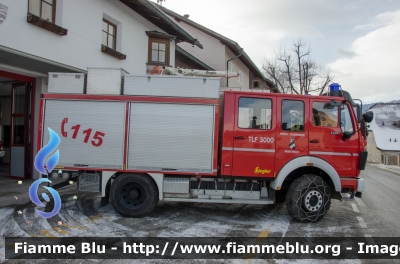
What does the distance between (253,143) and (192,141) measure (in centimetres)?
115

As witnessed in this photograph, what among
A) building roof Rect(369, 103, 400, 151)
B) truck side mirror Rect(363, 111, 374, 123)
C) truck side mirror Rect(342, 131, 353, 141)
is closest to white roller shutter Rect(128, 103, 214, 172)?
truck side mirror Rect(342, 131, 353, 141)

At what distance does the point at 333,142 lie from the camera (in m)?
5.89

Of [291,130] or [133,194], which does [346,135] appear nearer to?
[291,130]

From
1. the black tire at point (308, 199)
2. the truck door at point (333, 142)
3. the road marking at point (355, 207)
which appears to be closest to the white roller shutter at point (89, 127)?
the black tire at point (308, 199)

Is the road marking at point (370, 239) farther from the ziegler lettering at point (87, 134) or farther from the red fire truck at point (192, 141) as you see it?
the ziegler lettering at point (87, 134)

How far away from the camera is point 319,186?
5805 mm

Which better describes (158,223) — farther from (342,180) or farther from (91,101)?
(342,180)

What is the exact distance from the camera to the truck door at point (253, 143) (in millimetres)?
5816

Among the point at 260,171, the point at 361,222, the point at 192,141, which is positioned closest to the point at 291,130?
the point at 260,171

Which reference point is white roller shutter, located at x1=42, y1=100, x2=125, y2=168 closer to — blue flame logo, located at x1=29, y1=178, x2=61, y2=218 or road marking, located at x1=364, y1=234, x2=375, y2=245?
blue flame logo, located at x1=29, y1=178, x2=61, y2=218

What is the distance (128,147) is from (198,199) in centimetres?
166

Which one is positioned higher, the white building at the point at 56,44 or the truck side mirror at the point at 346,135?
the white building at the point at 56,44

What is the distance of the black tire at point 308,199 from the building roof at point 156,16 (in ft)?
28.8

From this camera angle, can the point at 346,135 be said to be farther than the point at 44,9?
No
